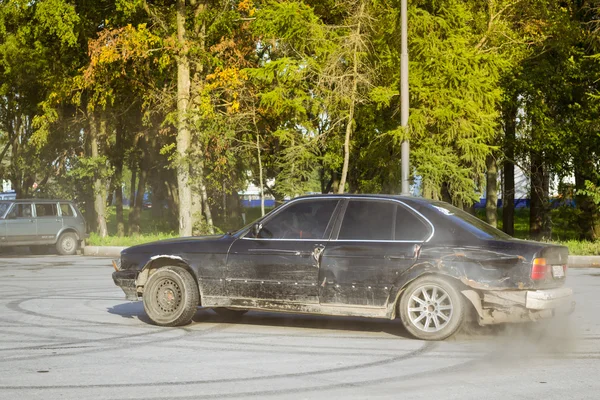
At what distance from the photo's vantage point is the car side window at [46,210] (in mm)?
27234

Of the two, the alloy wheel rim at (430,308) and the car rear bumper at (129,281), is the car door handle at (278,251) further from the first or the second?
the car rear bumper at (129,281)

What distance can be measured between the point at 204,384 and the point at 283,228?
10.9ft

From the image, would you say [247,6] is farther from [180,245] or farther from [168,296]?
[168,296]

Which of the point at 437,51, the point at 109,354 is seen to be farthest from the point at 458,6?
the point at 109,354

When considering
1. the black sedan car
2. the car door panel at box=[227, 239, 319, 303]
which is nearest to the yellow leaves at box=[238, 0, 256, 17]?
the black sedan car

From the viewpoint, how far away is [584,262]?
20.5m

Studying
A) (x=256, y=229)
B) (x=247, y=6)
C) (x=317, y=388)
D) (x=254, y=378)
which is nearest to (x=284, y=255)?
(x=256, y=229)

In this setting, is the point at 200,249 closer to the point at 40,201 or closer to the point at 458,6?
the point at 458,6

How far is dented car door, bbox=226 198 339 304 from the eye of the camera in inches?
387

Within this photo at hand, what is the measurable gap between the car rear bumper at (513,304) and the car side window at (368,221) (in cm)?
113

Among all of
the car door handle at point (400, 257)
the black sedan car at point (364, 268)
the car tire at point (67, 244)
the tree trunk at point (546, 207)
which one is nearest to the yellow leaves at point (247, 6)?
the car tire at point (67, 244)

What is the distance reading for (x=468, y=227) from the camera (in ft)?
31.4

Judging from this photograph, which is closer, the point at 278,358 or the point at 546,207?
the point at 278,358

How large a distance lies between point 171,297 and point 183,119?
A: 18.7 metres
